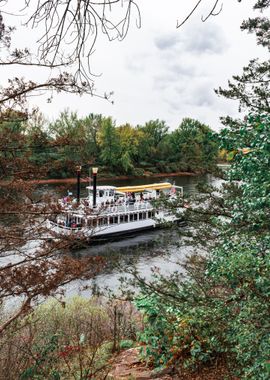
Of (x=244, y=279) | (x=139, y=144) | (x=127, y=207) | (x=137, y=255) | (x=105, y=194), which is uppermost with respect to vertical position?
(x=139, y=144)

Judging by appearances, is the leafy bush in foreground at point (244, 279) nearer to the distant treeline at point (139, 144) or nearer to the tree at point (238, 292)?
the tree at point (238, 292)

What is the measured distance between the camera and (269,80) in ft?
36.0

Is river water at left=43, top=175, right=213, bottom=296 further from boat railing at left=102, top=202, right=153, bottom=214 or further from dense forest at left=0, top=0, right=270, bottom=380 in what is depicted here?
dense forest at left=0, top=0, right=270, bottom=380

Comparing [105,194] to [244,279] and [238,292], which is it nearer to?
[238,292]

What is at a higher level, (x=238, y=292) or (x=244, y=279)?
(x=244, y=279)

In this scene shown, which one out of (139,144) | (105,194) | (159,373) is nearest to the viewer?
(159,373)

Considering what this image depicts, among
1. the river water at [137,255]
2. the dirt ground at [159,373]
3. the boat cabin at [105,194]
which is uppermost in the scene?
the boat cabin at [105,194]

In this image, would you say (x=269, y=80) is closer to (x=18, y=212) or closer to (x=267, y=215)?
(x=267, y=215)

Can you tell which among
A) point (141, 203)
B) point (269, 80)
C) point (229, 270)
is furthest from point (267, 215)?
point (141, 203)

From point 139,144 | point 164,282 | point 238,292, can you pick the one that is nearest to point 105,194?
point 164,282

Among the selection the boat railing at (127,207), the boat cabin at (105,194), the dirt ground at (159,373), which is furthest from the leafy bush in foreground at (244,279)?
the boat cabin at (105,194)

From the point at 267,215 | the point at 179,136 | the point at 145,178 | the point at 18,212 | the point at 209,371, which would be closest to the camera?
the point at 267,215

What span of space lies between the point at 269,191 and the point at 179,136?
225 feet

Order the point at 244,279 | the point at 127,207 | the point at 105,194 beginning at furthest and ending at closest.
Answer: the point at 105,194
the point at 127,207
the point at 244,279
